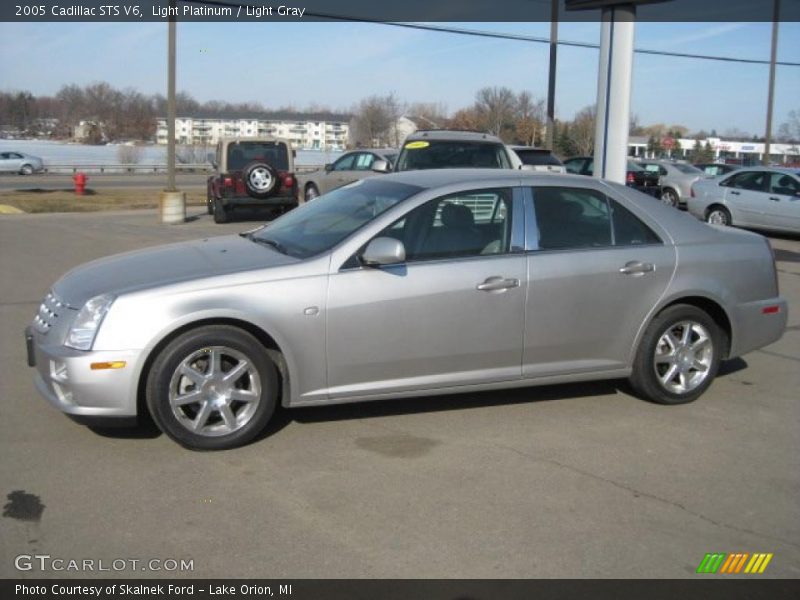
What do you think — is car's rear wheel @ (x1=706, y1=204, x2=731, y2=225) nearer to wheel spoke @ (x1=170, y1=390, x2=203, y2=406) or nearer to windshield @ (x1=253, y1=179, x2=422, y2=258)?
windshield @ (x1=253, y1=179, x2=422, y2=258)

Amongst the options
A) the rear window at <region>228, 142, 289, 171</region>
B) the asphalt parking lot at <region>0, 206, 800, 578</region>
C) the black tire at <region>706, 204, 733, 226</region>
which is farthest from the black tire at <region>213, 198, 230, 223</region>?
the asphalt parking lot at <region>0, 206, 800, 578</region>

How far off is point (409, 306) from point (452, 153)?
7.96 meters

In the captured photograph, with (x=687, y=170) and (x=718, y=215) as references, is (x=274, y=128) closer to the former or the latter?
(x=687, y=170)

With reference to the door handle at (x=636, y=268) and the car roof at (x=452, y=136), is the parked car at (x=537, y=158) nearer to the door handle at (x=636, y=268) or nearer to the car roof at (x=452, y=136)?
the car roof at (x=452, y=136)

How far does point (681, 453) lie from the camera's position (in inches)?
188

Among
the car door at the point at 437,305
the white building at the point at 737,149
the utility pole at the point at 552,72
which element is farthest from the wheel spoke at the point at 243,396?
the white building at the point at 737,149

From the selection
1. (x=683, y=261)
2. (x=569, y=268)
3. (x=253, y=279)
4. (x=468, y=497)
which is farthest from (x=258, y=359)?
(x=683, y=261)

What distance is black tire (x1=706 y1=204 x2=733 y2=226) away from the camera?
1767 cm

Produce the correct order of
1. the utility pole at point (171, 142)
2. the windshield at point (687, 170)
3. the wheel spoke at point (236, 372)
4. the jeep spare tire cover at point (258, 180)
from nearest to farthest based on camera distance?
the wheel spoke at point (236, 372) < the utility pole at point (171, 142) < the jeep spare tire cover at point (258, 180) < the windshield at point (687, 170)

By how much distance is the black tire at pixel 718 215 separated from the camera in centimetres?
1767

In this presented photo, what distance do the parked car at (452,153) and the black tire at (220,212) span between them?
263 inches

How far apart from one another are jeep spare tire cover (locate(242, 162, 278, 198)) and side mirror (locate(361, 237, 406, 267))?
44.0 ft
